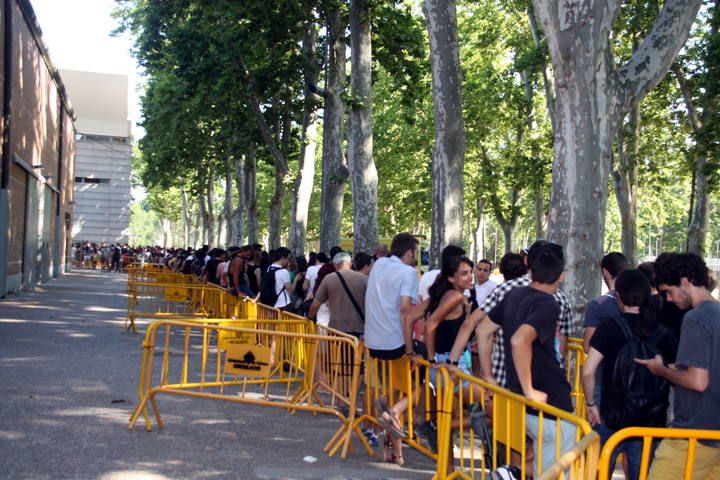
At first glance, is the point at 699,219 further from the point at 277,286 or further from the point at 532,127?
the point at 277,286

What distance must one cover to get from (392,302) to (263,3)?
1429 cm

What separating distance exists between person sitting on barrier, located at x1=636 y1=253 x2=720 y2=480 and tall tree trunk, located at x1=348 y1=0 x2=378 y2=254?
43.7ft

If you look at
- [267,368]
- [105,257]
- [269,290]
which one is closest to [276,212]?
[269,290]

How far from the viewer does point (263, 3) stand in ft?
67.4

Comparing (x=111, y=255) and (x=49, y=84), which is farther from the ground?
(x=49, y=84)

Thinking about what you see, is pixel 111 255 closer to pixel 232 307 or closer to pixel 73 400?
pixel 232 307

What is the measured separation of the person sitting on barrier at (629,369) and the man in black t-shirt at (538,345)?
0.22 metres

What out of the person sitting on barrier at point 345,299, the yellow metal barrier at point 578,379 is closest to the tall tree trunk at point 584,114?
the yellow metal barrier at point 578,379

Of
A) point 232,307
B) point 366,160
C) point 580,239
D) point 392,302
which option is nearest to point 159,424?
Answer: point 392,302

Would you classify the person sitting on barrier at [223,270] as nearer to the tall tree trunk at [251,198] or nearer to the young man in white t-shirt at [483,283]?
the young man in white t-shirt at [483,283]

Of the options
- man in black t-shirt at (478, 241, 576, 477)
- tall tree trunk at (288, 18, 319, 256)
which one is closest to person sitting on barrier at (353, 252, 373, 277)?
man in black t-shirt at (478, 241, 576, 477)

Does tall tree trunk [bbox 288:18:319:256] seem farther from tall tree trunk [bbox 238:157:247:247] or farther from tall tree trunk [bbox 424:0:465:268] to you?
tall tree trunk [bbox 238:157:247:247]

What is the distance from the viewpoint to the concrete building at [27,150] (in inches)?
925

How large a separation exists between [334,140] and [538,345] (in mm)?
17090
